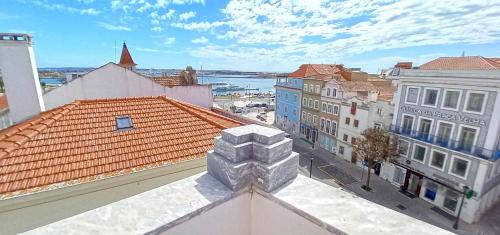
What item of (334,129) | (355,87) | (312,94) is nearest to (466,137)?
(355,87)

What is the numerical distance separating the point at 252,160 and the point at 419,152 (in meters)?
22.9

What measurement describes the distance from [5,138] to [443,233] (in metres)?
10.8

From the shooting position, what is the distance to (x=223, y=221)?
2582mm

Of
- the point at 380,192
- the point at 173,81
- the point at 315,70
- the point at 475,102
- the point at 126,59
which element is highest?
the point at 126,59

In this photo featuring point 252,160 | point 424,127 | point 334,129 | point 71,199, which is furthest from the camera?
point 334,129

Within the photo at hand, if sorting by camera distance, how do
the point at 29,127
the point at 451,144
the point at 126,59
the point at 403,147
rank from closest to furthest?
the point at 29,127 < the point at 451,144 < the point at 403,147 < the point at 126,59

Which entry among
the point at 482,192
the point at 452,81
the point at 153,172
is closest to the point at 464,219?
the point at 482,192

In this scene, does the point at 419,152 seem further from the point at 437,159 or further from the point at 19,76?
the point at 19,76

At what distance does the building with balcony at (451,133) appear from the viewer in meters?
16.1

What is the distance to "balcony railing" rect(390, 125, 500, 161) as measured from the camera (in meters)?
16.0

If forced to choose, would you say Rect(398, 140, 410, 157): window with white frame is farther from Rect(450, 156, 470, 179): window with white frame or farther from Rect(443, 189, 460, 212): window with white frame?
Rect(443, 189, 460, 212): window with white frame

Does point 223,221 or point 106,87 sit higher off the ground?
point 106,87

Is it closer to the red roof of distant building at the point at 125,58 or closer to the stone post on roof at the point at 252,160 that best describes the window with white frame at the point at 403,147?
the stone post on roof at the point at 252,160

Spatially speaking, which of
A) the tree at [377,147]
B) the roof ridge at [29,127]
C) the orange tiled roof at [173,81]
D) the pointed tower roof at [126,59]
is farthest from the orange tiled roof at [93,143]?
the pointed tower roof at [126,59]
